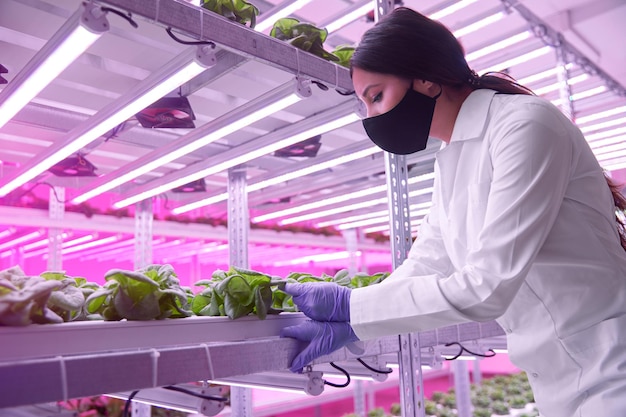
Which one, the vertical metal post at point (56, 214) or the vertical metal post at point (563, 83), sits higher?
the vertical metal post at point (563, 83)

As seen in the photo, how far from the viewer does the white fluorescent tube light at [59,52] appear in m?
1.24

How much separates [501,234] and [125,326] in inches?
34.2

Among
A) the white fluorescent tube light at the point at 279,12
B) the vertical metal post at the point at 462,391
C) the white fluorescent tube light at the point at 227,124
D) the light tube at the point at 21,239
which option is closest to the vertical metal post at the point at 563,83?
the vertical metal post at the point at 462,391

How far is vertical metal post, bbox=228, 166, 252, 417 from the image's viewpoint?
265 cm

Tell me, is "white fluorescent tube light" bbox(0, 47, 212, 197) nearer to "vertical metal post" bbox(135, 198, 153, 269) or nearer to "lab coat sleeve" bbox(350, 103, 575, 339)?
"lab coat sleeve" bbox(350, 103, 575, 339)

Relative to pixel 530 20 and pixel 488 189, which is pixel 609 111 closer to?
pixel 530 20

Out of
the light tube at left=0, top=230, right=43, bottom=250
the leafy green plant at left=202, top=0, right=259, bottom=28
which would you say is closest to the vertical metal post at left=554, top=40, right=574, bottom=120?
the leafy green plant at left=202, top=0, right=259, bottom=28

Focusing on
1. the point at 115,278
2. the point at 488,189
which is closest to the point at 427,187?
the point at 488,189

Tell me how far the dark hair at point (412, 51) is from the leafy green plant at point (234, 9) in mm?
385

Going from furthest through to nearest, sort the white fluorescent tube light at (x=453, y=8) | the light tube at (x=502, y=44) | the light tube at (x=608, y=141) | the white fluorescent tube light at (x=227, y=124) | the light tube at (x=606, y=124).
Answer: the light tube at (x=608, y=141) → the light tube at (x=606, y=124) → the light tube at (x=502, y=44) → the white fluorescent tube light at (x=453, y=8) → the white fluorescent tube light at (x=227, y=124)

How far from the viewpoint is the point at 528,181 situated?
120 cm

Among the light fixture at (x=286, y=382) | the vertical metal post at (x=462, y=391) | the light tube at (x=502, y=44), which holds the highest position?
the light tube at (x=502, y=44)

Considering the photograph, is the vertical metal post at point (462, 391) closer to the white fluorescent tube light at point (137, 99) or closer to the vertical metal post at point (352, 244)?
the vertical metal post at point (352, 244)

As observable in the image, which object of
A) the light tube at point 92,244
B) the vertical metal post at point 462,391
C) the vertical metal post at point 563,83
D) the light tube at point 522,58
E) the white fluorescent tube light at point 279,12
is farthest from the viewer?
the light tube at point 92,244
